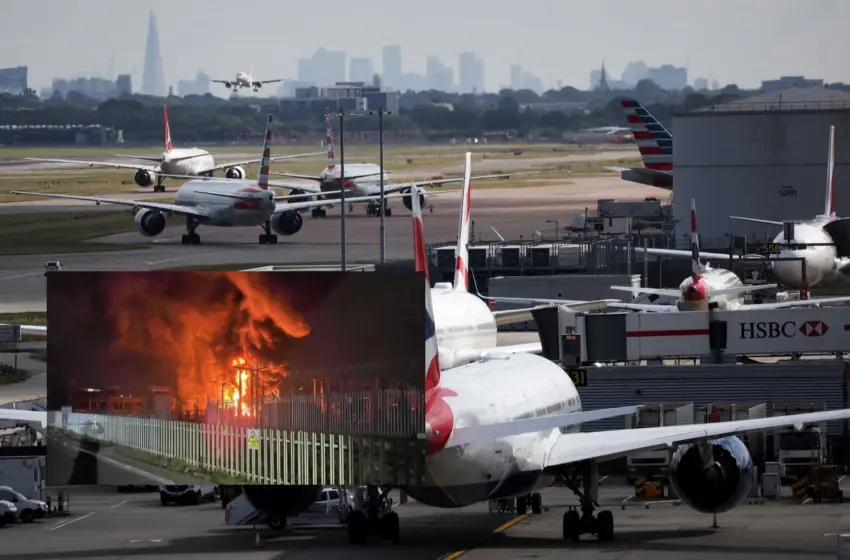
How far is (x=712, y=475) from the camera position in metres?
38.2

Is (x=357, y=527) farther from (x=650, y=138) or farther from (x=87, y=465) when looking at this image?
(x=650, y=138)

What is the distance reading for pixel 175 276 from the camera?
106 feet

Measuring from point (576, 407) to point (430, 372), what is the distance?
10.4 meters

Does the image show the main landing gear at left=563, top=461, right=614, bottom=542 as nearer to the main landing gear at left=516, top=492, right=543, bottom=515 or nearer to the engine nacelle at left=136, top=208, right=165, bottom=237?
the main landing gear at left=516, top=492, right=543, bottom=515

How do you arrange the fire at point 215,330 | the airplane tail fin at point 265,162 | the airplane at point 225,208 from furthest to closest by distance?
the airplane at point 225,208, the airplane tail fin at point 265,162, the fire at point 215,330

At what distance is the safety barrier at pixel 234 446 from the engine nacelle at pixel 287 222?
95.7 metres

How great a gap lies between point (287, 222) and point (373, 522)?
91412 millimetres

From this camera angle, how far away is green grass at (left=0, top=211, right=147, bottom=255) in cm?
12119

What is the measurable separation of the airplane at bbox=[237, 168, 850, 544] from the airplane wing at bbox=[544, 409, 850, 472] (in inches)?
0.9

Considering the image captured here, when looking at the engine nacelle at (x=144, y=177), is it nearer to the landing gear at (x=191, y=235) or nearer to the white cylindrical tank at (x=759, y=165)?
the landing gear at (x=191, y=235)

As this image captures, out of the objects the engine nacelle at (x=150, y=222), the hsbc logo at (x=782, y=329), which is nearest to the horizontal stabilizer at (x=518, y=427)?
the hsbc logo at (x=782, y=329)

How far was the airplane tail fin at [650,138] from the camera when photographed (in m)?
136

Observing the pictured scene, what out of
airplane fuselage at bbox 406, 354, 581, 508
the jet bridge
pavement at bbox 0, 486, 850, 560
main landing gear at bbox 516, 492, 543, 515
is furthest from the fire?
the jet bridge

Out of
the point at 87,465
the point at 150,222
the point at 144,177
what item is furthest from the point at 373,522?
the point at 144,177
